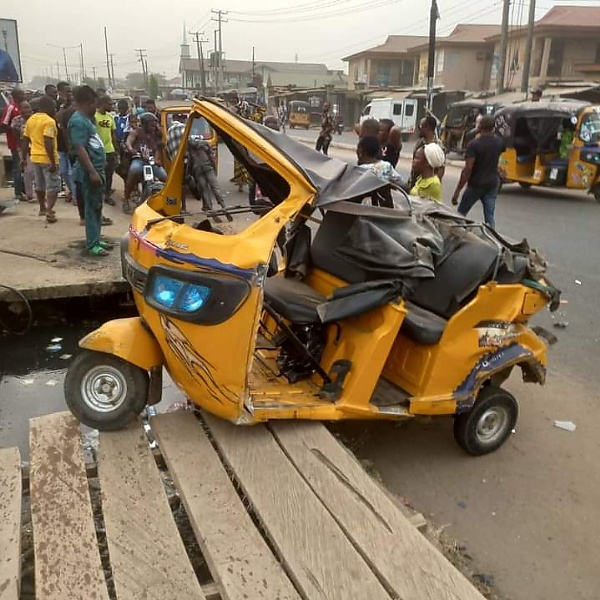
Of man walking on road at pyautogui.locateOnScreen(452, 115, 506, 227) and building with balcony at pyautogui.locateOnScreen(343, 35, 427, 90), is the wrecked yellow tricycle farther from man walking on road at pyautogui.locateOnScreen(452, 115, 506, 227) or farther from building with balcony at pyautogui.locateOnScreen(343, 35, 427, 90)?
building with balcony at pyautogui.locateOnScreen(343, 35, 427, 90)

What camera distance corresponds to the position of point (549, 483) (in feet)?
12.0

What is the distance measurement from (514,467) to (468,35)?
4878 cm

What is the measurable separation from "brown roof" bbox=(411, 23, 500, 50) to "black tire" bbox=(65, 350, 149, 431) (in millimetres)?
45667

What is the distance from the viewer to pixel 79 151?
625 centimetres

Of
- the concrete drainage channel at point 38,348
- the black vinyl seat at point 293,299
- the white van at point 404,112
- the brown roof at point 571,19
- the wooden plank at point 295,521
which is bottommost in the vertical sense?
the concrete drainage channel at point 38,348

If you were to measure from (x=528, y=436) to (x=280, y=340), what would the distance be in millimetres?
1850

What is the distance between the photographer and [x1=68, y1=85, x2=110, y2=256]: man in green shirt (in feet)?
20.7

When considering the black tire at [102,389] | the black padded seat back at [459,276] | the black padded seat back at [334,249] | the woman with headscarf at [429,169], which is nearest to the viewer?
the black tire at [102,389]

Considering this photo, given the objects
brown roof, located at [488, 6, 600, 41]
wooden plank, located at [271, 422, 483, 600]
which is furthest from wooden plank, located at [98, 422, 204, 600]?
brown roof, located at [488, 6, 600, 41]

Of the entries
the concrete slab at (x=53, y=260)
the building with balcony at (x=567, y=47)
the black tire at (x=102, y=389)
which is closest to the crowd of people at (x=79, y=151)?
the concrete slab at (x=53, y=260)

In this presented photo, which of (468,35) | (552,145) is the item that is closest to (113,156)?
(552,145)

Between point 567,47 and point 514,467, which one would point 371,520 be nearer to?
point 514,467

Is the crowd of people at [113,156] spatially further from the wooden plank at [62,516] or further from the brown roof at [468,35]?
the brown roof at [468,35]

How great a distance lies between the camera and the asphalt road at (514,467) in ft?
10.00
